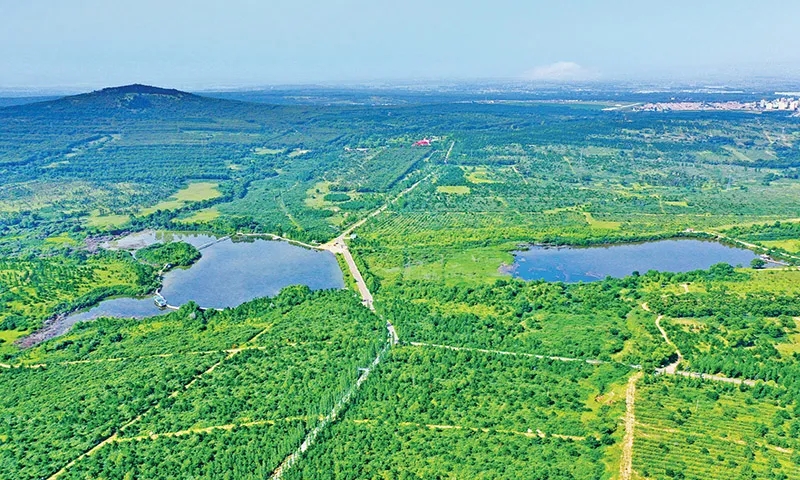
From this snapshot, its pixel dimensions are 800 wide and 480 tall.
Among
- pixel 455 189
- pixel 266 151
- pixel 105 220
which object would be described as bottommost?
pixel 105 220

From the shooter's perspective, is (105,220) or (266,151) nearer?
(105,220)

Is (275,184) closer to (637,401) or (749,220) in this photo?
(749,220)

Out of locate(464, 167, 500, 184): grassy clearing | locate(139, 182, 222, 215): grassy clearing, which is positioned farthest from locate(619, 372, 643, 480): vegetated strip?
locate(139, 182, 222, 215): grassy clearing

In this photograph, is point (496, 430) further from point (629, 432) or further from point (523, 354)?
point (523, 354)

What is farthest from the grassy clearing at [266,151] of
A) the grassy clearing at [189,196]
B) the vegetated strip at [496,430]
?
the vegetated strip at [496,430]

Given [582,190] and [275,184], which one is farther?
[275,184]

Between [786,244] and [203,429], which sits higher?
[786,244]

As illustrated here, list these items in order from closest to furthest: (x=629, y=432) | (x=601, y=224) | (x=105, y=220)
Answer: (x=629, y=432) < (x=601, y=224) < (x=105, y=220)

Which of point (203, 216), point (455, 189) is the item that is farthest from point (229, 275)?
point (455, 189)

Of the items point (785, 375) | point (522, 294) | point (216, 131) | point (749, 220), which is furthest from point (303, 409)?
point (216, 131)
